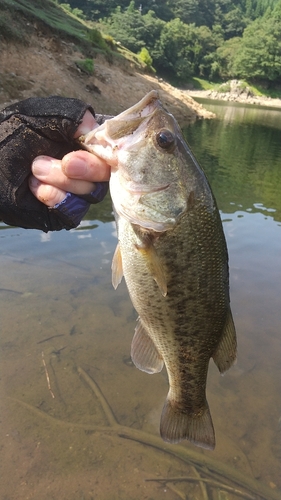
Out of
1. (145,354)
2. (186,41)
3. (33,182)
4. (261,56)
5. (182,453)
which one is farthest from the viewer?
(186,41)

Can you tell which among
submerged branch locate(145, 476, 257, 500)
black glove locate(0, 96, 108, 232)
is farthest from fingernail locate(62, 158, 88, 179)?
submerged branch locate(145, 476, 257, 500)

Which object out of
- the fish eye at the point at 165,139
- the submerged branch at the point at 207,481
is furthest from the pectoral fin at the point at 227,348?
the submerged branch at the point at 207,481

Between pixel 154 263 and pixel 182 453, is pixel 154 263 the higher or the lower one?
the higher one

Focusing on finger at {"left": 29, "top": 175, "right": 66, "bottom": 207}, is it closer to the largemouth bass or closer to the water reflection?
the largemouth bass

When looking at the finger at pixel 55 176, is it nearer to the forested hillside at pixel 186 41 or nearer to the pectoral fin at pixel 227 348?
the pectoral fin at pixel 227 348

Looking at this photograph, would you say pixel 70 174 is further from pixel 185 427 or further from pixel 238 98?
pixel 238 98

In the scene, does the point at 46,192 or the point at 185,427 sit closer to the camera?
the point at 46,192

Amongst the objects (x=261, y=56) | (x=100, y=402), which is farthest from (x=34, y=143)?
(x=261, y=56)
